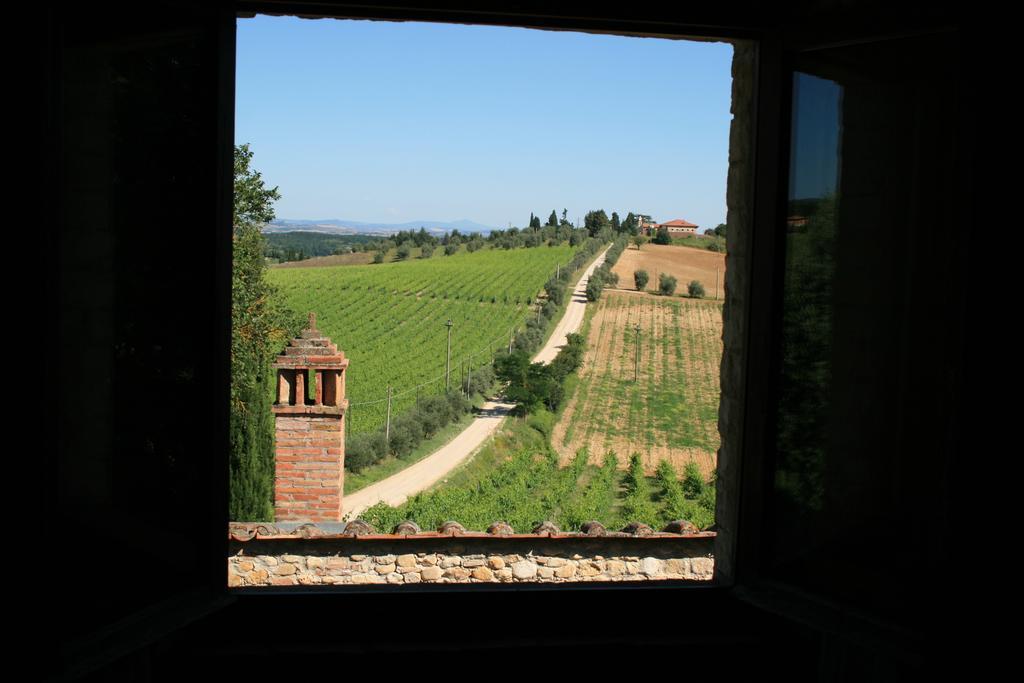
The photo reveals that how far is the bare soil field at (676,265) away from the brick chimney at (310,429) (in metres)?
25.0

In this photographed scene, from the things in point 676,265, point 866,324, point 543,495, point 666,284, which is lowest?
point 543,495

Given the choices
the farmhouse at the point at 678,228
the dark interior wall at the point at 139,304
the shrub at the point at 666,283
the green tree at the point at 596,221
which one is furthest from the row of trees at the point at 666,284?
the dark interior wall at the point at 139,304

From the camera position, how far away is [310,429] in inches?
272

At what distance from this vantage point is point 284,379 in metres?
6.81

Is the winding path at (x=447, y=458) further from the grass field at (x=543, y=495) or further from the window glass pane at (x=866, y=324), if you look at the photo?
the window glass pane at (x=866, y=324)

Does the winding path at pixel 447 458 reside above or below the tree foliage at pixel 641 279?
below

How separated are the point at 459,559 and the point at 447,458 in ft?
53.0

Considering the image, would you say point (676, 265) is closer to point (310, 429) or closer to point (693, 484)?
point (693, 484)

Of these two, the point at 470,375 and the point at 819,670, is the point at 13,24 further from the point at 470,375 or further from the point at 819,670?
the point at 470,375

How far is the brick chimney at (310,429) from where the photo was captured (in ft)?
22.2

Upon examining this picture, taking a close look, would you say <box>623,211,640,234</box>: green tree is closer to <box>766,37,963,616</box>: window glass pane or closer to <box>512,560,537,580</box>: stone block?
<box>512,560,537,580</box>: stone block

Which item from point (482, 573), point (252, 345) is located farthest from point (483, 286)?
point (482, 573)

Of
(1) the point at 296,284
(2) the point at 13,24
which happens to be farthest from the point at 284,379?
(1) the point at 296,284

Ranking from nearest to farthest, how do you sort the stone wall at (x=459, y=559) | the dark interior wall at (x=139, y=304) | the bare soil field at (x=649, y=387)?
the dark interior wall at (x=139, y=304), the stone wall at (x=459, y=559), the bare soil field at (x=649, y=387)
